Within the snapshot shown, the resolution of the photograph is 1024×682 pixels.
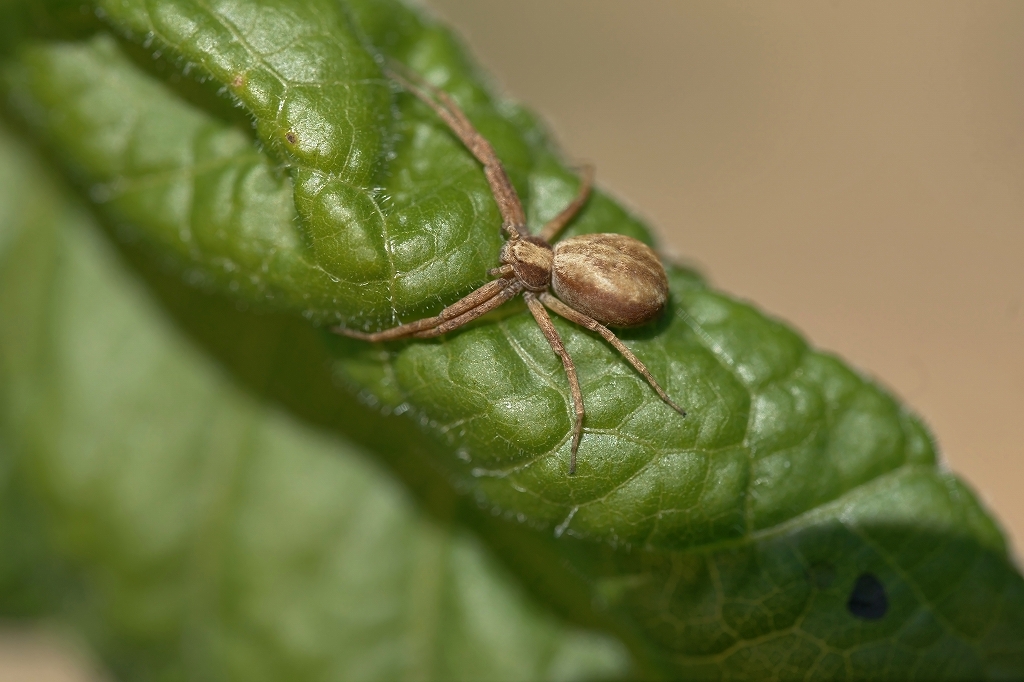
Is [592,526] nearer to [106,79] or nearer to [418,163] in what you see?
[418,163]

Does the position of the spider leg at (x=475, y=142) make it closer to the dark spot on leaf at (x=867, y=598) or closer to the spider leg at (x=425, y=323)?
the spider leg at (x=425, y=323)

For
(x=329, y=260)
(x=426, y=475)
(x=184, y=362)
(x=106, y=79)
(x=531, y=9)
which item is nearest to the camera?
(x=329, y=260)

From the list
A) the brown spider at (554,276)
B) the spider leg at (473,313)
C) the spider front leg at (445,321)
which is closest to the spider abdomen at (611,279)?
the brown spider at (554,276)

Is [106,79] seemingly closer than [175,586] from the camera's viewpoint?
Yes

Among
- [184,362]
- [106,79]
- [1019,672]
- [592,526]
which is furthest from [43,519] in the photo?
[1019,672]

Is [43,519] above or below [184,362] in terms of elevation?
below

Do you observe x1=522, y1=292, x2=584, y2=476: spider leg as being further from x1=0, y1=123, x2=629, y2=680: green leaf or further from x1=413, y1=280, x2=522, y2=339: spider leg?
x1=0, y1=123, x2=629, y2=680: green leaf

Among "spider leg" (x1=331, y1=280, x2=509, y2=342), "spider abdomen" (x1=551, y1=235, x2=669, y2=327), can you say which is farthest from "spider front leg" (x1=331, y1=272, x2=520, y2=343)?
"spider abdomen" (x1=551, y1=235, x2=669, y2=327)
